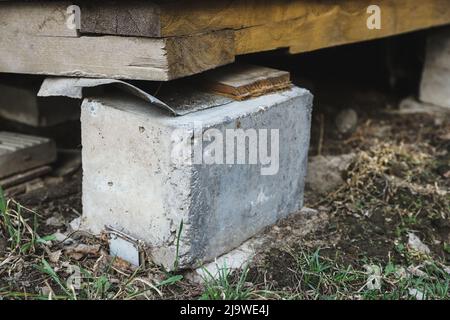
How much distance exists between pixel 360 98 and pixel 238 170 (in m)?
2.29

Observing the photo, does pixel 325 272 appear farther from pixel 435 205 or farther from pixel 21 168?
pixel 21 168

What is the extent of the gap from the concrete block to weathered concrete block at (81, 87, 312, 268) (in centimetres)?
103

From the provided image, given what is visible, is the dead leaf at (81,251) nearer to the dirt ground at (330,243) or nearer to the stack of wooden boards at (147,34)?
the dirt ground at (330,243)

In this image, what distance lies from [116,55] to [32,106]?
1.26m

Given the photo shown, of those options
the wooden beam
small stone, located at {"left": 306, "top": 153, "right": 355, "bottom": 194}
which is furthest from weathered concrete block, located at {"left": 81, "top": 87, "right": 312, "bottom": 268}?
small stone, located at {"left": 306, "top": 153, "right": 355, "bottom": 194}

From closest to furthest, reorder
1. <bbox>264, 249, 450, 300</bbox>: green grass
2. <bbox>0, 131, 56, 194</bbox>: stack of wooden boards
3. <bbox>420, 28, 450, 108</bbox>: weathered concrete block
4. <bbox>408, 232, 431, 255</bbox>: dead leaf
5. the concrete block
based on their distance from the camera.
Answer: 1. <bbox>264, 249, 450, 300</bbox>: green grass
2. <bbox>408, 232, 431, 255</bbox>: dead leaf
3. <bbox>0, 131, 56, 194</bbox>: stack of wooden boards
4. the concrete block
5. <bbox>420, 28, 450, 108</bbox>: weathered concrete block

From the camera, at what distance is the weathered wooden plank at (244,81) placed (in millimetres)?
2686

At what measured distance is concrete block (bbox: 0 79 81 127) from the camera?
11.8 feet

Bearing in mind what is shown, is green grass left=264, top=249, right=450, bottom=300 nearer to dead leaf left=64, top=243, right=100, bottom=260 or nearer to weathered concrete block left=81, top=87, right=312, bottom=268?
weathered concrete block left=81, top=87, right=312, bottom=268

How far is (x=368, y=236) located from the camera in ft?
9.62

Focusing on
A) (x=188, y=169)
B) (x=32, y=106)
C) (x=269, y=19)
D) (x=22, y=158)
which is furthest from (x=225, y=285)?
(x=32, y=106)

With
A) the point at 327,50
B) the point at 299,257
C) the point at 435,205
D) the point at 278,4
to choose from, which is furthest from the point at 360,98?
the point at 299,257

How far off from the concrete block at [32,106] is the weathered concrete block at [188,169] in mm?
1028
